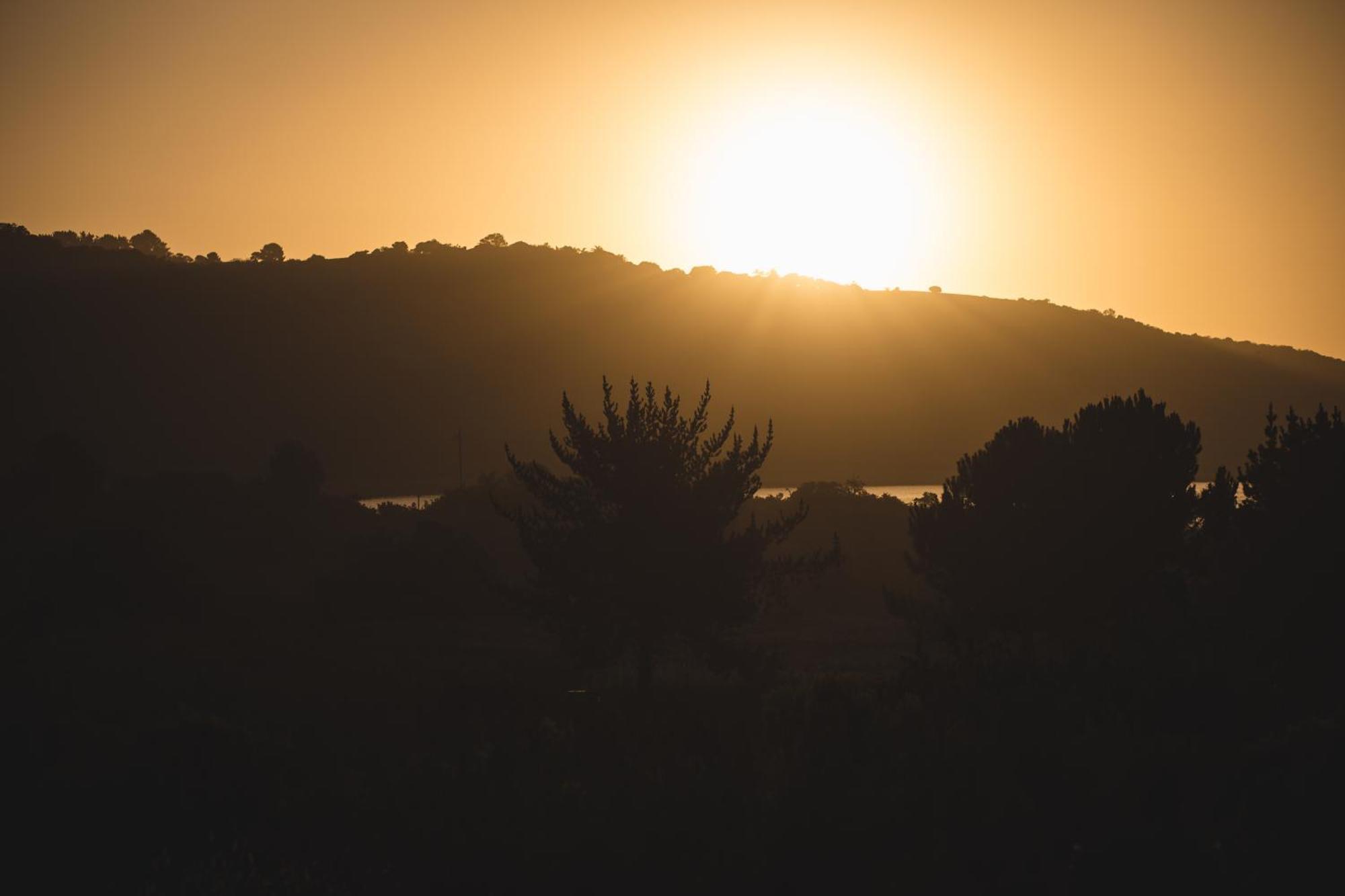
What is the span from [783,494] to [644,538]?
7325 centimetres

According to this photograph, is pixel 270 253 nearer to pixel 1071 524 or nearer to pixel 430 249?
pixel 430 249

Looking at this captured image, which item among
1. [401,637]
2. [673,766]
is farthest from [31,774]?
[401,637]

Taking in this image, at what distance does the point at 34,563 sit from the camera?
4366 centimetres

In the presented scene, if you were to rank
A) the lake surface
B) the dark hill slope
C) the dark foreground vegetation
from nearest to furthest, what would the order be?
the dark foreground vegetation → the lake surface → the dark hill slope

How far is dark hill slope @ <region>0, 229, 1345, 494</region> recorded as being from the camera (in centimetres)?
12281

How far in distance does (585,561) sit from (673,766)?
12.3 m

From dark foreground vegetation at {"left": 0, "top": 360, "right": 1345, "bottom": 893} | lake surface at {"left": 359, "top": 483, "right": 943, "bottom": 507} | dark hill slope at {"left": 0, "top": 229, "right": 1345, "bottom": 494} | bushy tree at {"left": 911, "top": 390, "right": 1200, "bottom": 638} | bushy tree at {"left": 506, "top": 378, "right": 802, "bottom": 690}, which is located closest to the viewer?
dark foreground vegetation at {"left": 0, "top": 360, "right": 1345, "bottom": 893}

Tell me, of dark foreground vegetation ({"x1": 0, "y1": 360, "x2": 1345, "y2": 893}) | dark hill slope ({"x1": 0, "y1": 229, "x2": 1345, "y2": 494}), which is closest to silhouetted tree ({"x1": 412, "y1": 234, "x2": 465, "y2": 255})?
dark hill slope ({"x1": 0, "y1": 229, "x2": 1345, "y2": 494})

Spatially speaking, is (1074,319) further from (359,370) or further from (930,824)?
(930,824)

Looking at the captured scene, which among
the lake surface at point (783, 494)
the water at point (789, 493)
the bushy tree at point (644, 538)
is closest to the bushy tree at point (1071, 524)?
the bushy tree at point (644, 538)

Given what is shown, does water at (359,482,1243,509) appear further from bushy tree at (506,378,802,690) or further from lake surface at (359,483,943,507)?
bushy tree at (506,378,802,690)

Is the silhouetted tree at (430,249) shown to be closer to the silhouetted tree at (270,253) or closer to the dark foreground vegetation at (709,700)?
the silhouetted tree at (270,253)

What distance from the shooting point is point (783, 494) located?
9638cm

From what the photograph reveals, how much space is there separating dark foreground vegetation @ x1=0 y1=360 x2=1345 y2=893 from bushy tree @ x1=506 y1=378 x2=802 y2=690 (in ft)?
0.25
